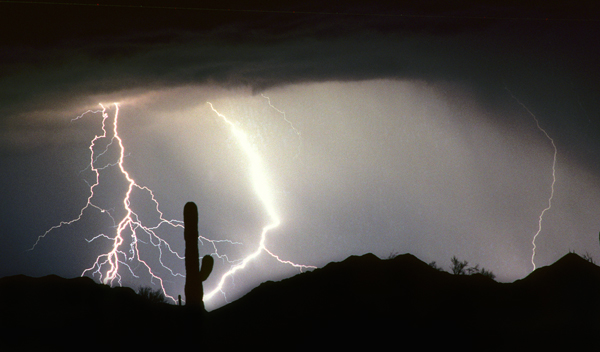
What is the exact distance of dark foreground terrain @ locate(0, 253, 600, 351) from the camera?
15164 millimetres

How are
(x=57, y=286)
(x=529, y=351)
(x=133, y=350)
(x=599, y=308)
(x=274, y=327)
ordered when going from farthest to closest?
(x=57, y=286) < (x=599, y=308) < (x=274, y=327) < (x=133, y=350) < (x=529, y=351)

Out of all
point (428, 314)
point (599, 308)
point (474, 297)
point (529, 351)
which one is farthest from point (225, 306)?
point (599, 308)

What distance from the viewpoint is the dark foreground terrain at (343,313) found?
15.2 m

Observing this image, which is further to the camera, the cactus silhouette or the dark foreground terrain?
the cactus silhouette

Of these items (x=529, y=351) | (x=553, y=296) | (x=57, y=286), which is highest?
(x=57, y=286)

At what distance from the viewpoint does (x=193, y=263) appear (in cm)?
1590

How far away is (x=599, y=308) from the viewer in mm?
17656

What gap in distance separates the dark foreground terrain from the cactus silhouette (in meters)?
0.57

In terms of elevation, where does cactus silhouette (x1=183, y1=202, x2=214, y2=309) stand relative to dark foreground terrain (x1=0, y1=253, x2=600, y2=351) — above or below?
above

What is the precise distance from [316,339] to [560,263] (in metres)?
11.1

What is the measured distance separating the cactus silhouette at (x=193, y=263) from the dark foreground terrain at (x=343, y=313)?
567mm

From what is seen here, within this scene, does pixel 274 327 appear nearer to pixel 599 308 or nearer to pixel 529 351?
pixel 529 351

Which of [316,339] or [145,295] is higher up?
[145,295]

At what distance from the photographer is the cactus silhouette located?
15.7 metres
